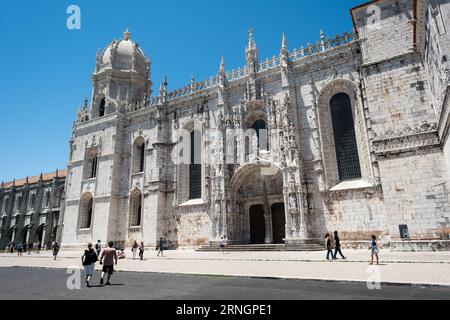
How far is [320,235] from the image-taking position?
18.7 meters

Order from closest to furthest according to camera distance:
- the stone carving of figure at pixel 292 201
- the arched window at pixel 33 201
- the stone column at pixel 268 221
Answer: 1. the stone carving of figure at pixel 292 201
2. the stone column at pixel 268 221
3. the arched window at pixel 33 201

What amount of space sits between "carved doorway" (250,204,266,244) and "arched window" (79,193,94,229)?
56.4 feet

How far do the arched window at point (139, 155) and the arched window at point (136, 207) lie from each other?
2.42m

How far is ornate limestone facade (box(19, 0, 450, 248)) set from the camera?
15.0 m

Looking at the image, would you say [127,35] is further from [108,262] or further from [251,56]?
[108,262]

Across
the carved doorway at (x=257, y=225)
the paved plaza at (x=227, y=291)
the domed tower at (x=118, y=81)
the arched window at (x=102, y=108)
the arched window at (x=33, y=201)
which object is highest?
the domed tower at (x=118, y=81)

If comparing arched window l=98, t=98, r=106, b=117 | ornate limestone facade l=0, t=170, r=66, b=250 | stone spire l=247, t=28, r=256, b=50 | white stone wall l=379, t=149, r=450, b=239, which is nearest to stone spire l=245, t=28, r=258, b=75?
stone spire l=247, t=28, r=256, b=50

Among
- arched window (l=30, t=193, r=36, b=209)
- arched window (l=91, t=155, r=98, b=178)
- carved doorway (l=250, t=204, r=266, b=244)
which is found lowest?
carved doorway (l=250, t=204, r=266, b=244)

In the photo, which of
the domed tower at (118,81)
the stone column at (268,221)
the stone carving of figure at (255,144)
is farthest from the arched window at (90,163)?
the stone column at (268,221)

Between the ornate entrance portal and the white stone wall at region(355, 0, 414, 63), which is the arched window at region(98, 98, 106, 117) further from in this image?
the white stone wall at region(355, 0, 414, 63)

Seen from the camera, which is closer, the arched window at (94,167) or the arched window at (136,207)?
the arched window at (136,207)

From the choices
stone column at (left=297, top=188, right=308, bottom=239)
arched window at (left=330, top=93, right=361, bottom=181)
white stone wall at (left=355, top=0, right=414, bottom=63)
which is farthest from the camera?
arched window at (left=330, top=93, right=361, bottom=181)

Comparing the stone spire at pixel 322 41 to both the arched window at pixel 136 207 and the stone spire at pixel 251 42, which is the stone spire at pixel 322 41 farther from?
the arched window at pixel 136 207

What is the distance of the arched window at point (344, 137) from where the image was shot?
19.2 metres
